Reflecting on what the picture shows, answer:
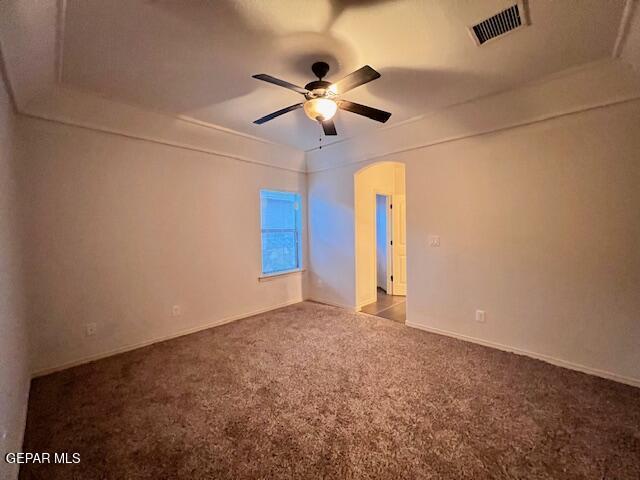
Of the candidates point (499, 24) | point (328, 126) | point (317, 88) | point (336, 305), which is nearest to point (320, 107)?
point (317, 88)

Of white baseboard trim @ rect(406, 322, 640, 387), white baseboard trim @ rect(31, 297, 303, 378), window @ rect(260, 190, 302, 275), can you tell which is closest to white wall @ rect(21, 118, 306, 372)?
white baseboard trim @ rect(31, 297, 303, 378)

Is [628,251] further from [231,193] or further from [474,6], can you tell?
[231,193]

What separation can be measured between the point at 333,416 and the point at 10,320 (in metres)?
2.14

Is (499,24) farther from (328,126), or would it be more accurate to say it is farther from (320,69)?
(328,126)

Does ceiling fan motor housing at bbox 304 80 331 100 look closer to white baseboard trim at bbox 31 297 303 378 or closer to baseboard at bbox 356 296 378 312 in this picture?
white baseboard trim at bbox 31 297 303 378

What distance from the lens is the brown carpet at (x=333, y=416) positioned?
1558 millimetres

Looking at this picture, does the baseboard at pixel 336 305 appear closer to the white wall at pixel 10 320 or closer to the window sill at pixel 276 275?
the window sill at pixel 276 275

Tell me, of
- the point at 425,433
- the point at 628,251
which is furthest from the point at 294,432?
the point at 628,251

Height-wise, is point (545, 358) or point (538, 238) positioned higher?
point (538, 238)

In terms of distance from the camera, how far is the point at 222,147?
3.81m

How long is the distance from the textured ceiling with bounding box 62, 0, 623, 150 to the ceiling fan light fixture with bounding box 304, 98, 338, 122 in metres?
0.33

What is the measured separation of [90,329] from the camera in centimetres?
282

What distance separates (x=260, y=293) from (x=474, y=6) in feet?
13.1

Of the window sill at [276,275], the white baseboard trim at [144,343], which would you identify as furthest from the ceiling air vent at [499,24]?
the white baseboard trim at [144,343]
